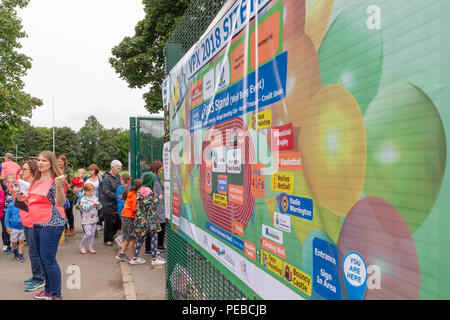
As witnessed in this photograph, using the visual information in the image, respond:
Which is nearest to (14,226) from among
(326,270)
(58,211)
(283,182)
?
(58,211)

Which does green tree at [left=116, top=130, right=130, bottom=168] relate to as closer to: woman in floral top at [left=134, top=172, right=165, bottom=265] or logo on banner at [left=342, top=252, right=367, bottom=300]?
woman in floral top at [left=134, top=172, right=165, bottom=265]

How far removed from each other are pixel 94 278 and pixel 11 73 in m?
16.5

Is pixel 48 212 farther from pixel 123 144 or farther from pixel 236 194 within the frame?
pixel 123 144

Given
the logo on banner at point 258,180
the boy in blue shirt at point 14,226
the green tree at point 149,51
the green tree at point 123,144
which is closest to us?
the logo on banner at point 258,180

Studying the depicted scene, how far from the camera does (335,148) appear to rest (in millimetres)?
1168

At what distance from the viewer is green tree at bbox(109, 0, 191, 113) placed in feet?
44.2

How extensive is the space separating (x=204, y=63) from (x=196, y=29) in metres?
0.54

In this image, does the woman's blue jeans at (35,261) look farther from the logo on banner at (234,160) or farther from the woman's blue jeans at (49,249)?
the logo on banner at (234,160)

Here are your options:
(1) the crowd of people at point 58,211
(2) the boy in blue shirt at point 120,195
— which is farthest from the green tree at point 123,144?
(2) the boy in blue shirt at point 120,195

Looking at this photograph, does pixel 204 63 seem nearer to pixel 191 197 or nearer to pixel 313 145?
pixel 191 197

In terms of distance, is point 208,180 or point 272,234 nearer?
point 272,234

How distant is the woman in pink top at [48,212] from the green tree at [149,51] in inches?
404

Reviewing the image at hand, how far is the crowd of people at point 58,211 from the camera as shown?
165 inches

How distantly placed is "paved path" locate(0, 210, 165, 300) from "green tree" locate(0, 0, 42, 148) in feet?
35.8
